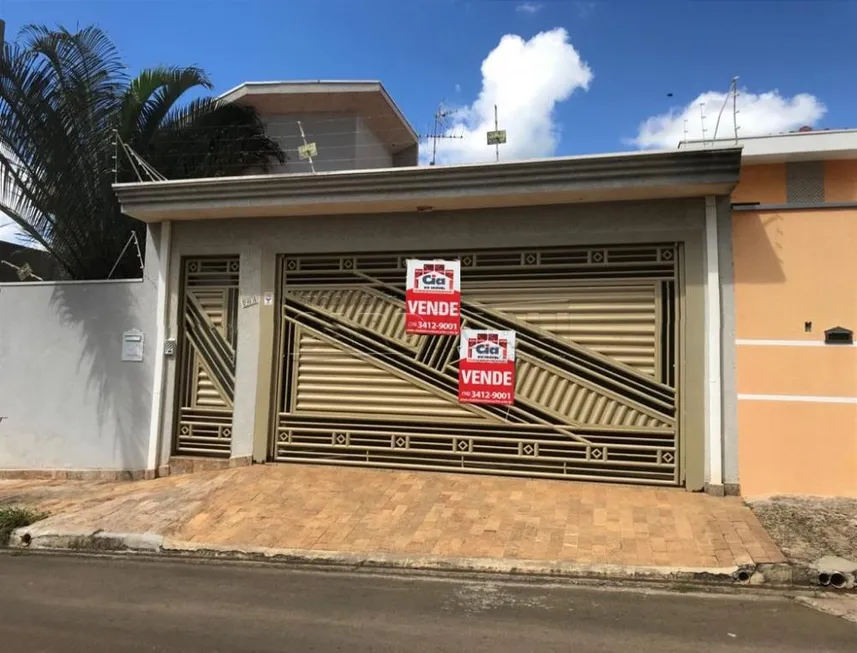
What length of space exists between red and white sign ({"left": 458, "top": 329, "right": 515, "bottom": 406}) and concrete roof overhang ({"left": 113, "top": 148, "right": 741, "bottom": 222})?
162cm

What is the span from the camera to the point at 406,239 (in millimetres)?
8109

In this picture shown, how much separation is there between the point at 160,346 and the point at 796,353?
7832 mm

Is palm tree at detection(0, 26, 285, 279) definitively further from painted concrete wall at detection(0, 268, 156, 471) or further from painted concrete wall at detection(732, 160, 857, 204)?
painted concrete wall at detection(732, 160, 857, 204)

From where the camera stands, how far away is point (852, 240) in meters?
6.85

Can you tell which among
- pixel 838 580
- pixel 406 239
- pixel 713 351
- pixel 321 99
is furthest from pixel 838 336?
pixel 321 99

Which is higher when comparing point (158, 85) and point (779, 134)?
point (158, 85)

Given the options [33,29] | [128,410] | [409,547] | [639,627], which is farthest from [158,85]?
[639,627]

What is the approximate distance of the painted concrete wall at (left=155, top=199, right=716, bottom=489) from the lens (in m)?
7.19

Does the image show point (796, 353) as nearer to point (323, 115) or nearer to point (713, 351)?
point (713, 351)

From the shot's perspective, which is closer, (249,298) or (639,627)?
(639,627)

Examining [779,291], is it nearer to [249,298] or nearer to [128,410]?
[249,298]

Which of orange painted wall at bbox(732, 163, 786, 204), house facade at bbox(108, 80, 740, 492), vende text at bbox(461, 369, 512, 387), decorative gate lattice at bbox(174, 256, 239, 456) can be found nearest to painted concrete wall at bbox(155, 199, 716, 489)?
house facade at bbox(108, 80, 740, 492)

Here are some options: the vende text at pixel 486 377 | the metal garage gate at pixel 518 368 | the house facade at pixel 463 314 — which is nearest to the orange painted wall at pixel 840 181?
the house facade at pixel 463 314

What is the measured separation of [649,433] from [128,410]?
679cm
